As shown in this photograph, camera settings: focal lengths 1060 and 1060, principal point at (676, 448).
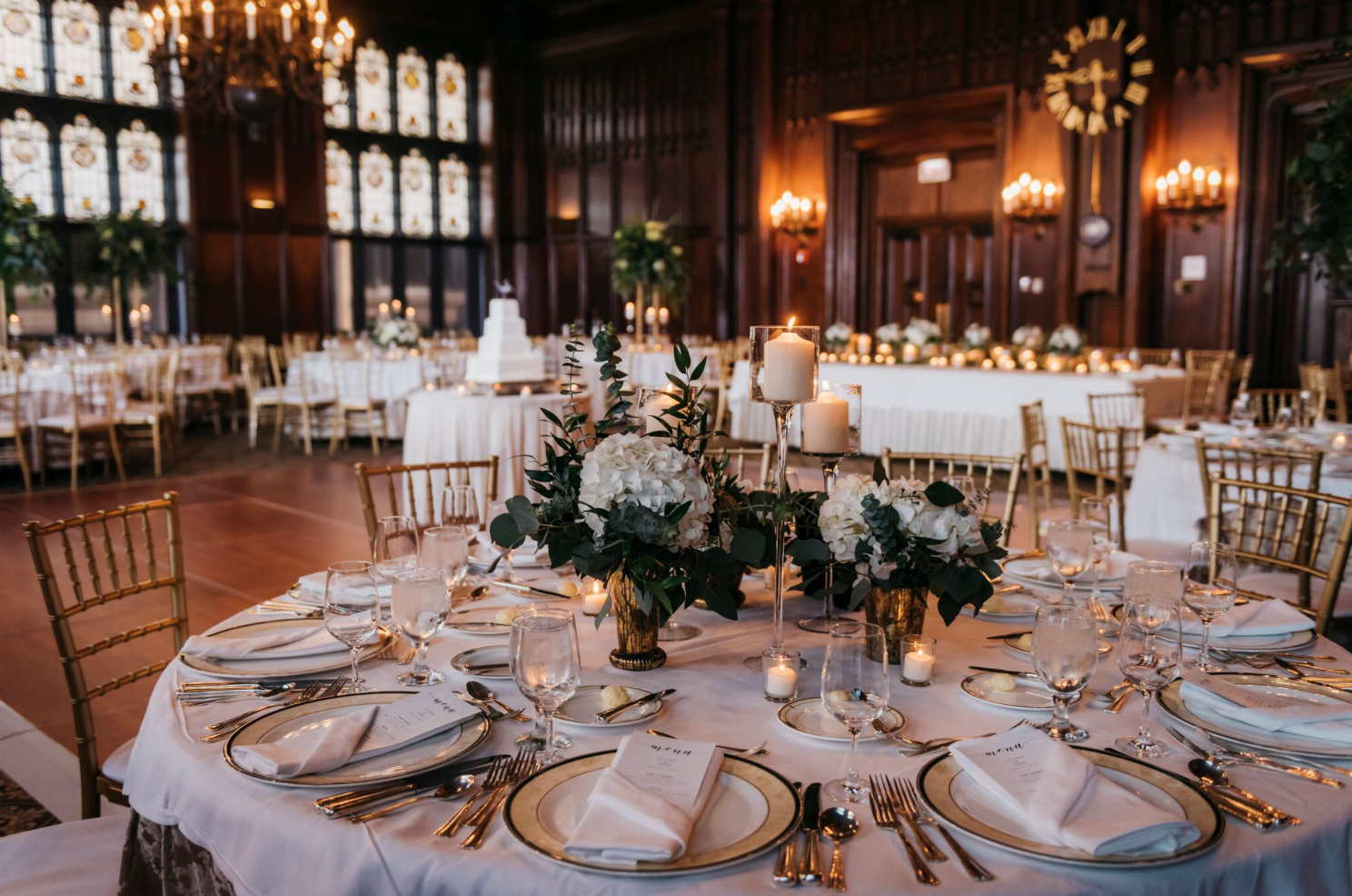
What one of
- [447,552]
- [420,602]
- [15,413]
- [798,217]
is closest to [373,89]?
[798,217]

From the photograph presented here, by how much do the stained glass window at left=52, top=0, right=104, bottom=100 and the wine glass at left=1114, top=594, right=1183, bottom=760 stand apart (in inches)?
563

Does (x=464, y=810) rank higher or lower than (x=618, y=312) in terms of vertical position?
lower

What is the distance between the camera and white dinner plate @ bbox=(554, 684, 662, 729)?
1553 mm

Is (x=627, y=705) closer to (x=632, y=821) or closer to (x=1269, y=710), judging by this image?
(x=632, y=821)

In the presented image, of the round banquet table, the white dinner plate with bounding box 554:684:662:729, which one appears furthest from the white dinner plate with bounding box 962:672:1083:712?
the white dinner plate with bounding box 554:684:662:729

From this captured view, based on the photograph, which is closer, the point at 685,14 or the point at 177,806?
the point at 177,806

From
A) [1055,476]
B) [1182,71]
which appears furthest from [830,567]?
[1182,71]

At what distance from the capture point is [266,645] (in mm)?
1854

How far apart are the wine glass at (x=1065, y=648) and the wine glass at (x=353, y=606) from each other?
1.00 metres

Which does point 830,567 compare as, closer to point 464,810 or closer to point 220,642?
point 464,810

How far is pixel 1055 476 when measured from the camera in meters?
8.46

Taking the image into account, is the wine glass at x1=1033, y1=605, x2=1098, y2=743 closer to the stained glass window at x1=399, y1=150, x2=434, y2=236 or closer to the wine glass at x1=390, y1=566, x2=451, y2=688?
the wine glass at x1=390, y1=566, x2=451, y2=688

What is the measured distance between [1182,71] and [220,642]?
443 inches

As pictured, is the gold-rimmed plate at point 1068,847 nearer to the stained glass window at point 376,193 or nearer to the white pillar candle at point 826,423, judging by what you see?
the white pillar candle at point 826,423
